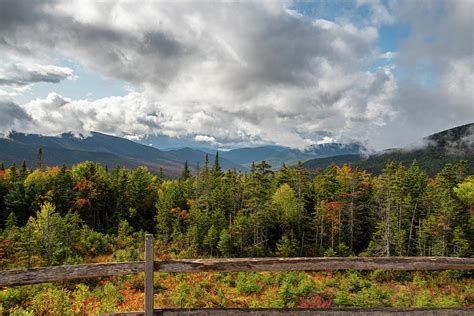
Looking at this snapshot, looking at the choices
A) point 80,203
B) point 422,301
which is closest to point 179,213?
point 80,203

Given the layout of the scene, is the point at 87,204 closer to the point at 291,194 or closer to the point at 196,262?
the point at 291,194

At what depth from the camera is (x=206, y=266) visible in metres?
6.14

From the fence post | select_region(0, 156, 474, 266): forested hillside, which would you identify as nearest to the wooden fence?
the fence post

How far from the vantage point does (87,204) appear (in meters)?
69.0

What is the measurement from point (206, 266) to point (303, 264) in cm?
198

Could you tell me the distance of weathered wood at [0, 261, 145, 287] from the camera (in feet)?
19.3

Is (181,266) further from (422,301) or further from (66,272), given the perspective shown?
(422,301)

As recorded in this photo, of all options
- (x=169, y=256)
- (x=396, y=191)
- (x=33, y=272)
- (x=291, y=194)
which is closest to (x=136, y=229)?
(x=169, y=256)

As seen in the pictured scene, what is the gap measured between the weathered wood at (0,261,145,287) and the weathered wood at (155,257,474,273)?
23.0 inches

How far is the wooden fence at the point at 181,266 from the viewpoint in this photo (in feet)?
19.4

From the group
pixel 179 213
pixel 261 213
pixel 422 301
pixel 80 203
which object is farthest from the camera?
pixel 80 203

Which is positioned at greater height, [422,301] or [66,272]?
[66,272]

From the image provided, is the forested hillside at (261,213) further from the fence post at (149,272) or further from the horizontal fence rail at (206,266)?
the fence post at (149,272)

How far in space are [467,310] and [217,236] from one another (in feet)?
168
